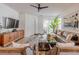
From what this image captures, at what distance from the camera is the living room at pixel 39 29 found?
2.74m

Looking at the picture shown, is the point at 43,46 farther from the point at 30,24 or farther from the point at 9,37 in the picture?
the point at 9,37

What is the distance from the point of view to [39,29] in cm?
289

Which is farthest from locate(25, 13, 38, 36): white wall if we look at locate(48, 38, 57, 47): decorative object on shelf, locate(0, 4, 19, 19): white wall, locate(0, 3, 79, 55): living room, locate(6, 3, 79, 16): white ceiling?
locate(48, 38, 57, 47): decorative object on shelf

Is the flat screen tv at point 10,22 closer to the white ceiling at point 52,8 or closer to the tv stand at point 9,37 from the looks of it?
the tv stand at point 9,37

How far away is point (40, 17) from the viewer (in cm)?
289

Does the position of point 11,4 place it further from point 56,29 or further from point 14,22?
point 56,29

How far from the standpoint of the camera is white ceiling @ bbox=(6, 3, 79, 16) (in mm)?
2615

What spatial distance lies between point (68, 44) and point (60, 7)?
725 millimetres

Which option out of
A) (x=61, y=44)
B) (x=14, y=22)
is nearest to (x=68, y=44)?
(x=61, y=44)

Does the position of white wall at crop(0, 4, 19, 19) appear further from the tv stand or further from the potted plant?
the potted plant

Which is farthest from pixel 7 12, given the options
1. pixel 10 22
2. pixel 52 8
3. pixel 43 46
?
pixel 43 46

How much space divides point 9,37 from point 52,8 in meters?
1.02

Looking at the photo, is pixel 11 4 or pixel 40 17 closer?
pixel 11 4

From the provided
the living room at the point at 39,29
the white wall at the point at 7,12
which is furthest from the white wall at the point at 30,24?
the white wall at the point at 7,12
